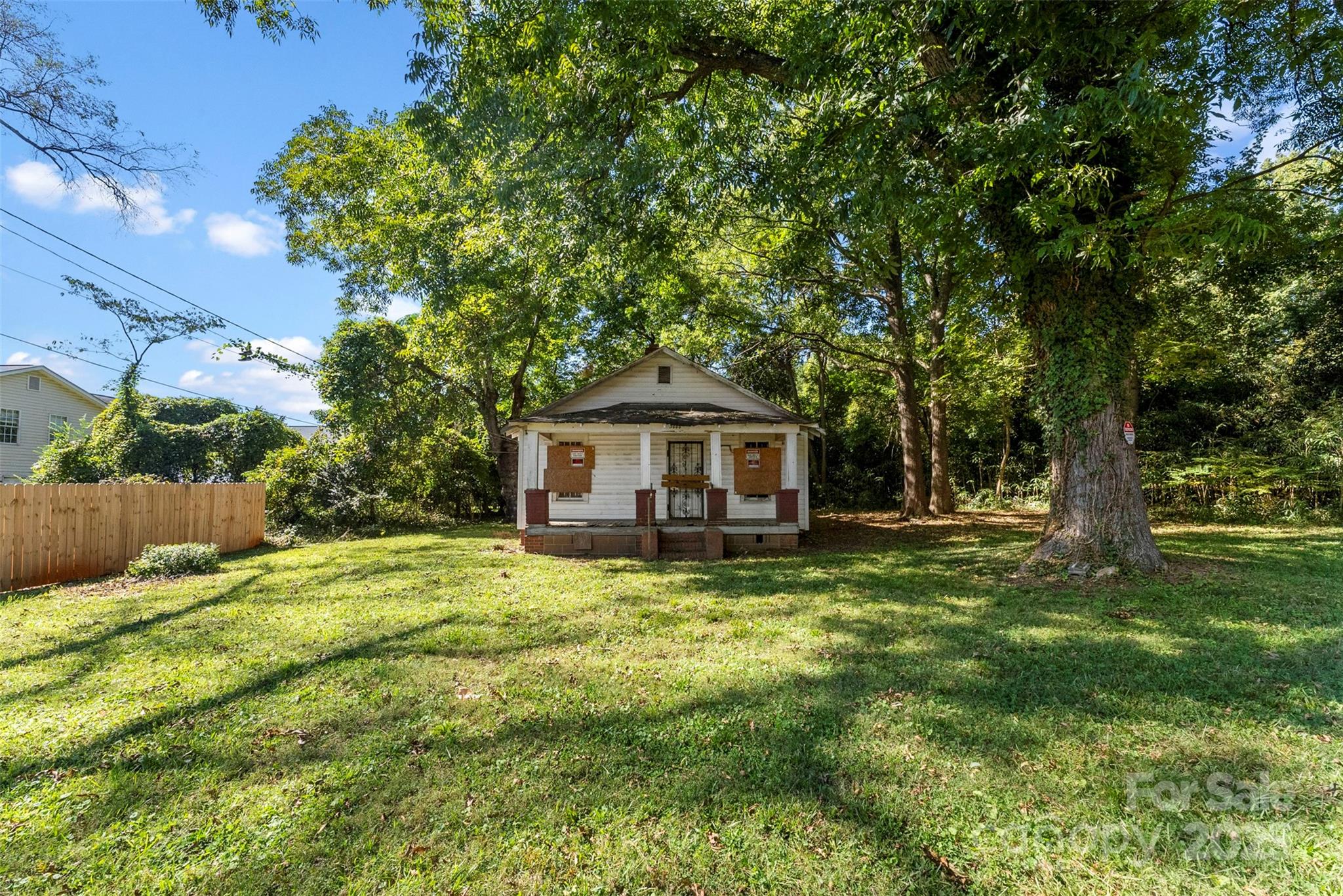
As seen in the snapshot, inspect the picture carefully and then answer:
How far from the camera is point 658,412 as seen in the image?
13.9m

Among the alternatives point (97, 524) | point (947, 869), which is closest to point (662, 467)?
point (97, 524)

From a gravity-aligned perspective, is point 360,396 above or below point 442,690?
above

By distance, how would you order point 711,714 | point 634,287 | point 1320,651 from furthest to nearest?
1. point 634,287
2. point 1320,651
3. point 711,714

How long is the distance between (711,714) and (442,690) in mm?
2088

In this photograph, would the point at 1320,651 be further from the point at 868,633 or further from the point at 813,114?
the point at 813,114

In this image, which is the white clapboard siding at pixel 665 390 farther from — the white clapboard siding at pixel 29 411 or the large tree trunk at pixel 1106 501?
the white clapboard siding at pixel 29 411

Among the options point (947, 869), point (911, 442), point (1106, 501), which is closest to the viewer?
point (947, 869)

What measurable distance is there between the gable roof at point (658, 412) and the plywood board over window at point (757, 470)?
90cm

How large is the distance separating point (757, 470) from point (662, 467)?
9.45 ft

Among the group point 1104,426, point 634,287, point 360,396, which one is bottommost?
point 1104,426

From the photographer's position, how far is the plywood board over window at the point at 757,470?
1291 cm

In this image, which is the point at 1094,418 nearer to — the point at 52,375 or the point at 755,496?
the point at 755,496

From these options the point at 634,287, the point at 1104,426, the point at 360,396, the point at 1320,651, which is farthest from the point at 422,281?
the point at 1320,651

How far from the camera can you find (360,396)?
16734 millimetres
